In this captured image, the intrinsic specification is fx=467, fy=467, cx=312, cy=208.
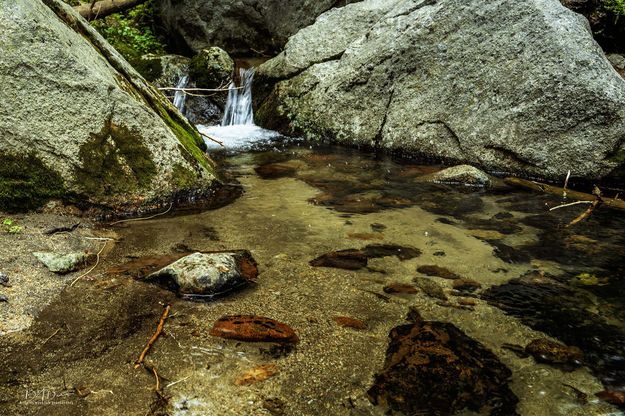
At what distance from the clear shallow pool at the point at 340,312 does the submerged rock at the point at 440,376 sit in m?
0.01

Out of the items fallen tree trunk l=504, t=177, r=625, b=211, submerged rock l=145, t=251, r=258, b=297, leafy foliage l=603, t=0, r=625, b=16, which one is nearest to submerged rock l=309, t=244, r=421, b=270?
submerged rock l=145, t=251, r=258, b=297

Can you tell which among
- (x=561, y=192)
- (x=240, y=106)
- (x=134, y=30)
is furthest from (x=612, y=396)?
(x=134, y=30)

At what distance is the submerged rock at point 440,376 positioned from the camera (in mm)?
2328

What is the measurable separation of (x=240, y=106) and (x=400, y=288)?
794 centimetres

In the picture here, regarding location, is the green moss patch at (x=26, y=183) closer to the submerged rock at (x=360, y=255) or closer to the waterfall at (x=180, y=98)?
the submerged rock at (x=360, y=255)

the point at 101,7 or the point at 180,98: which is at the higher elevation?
the point at 101,7

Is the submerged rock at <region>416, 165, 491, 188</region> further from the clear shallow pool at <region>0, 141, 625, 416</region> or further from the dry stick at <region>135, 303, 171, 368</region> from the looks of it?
the dry stick at <region>135, 303, 171, 368</region>

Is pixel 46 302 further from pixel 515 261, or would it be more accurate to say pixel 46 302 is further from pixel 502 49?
pixel 502 49

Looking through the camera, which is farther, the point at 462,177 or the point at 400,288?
the point at 462,177

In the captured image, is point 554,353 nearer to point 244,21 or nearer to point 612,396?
point 612,396

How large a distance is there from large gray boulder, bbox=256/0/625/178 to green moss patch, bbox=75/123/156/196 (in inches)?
179

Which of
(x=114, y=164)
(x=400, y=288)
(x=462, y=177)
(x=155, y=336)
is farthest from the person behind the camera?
(x=462, y=177)

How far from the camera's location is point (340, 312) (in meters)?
3.12

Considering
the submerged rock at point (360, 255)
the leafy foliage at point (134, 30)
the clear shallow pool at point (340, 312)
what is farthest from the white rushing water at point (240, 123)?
the submerged rock at point (360, 255)
